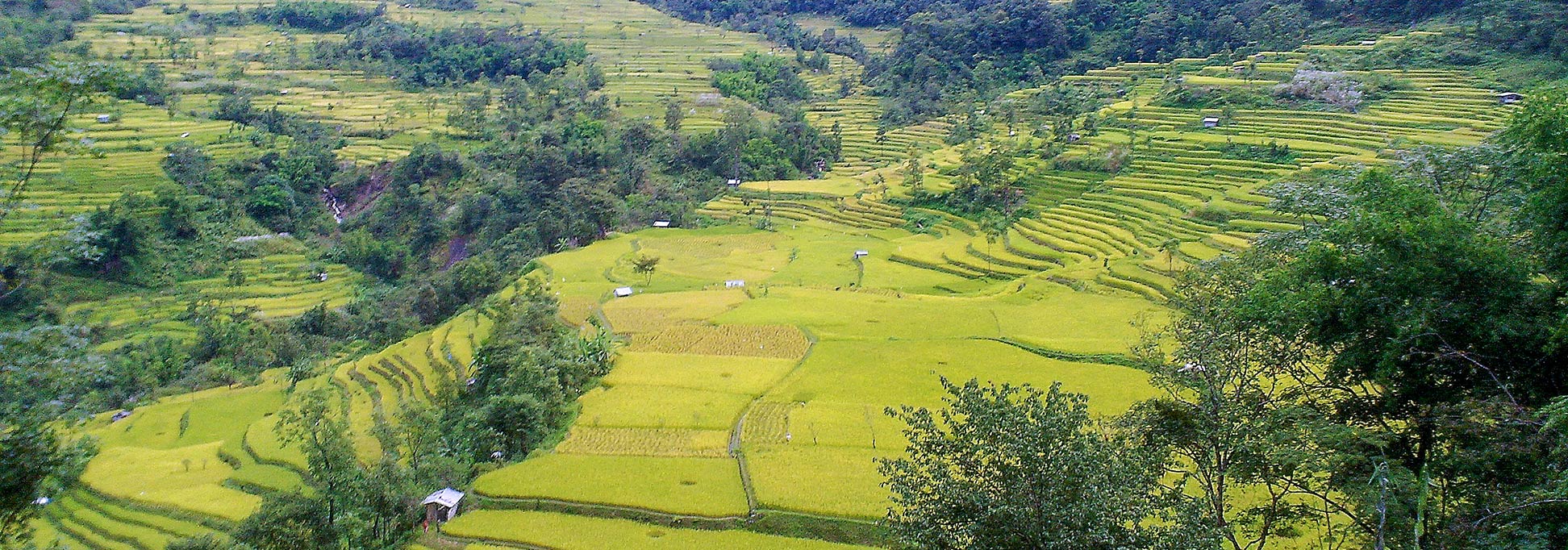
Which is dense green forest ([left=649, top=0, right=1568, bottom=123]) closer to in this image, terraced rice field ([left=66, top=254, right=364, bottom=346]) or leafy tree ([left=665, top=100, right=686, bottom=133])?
leafy tree ([left=665, top=100, right=686, bottom=133])

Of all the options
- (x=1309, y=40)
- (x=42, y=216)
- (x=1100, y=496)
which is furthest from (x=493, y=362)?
(x=1309, y=40)

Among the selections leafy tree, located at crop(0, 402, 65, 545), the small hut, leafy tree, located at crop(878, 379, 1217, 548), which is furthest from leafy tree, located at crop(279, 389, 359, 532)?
leafy tree, located at crop(878, 379, 1217, 548)

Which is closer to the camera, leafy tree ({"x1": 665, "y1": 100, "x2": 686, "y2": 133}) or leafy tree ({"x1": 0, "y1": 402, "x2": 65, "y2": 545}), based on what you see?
leafy tree ({"x1": 0, "y1": 402, "x2": 65, "y2": 545})

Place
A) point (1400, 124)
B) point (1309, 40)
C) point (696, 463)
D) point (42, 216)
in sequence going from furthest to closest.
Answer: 1. point (1309, 40)
2. point (42, 216)
3. point (1400, 124)
4. point (696, 463)

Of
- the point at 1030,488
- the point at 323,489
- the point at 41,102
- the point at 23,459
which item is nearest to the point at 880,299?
the point at 323,489

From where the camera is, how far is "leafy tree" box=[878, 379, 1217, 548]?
21.1 feet

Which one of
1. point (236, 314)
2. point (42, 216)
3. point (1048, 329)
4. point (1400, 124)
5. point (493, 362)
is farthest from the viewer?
point (42, 216)

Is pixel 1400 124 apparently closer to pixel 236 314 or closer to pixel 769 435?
pixel 769 435

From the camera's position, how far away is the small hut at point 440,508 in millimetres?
13219

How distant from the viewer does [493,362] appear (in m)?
18.2

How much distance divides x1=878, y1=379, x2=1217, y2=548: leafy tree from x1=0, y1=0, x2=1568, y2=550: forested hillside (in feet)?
0.12

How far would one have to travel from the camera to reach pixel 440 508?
13.3 m

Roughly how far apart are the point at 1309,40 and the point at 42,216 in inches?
2004

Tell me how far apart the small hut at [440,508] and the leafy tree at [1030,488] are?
27.5 feet
